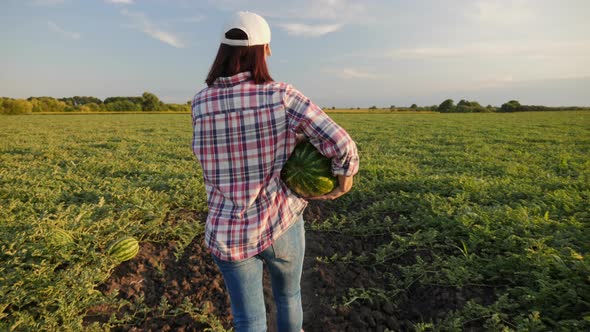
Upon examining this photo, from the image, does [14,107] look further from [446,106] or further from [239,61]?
[446,106]

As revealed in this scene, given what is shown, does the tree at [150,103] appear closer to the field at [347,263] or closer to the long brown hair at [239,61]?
the field at [347,263]

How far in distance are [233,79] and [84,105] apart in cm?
7776

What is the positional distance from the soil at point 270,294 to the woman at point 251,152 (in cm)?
139

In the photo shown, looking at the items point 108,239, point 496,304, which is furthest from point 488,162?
point 108,239

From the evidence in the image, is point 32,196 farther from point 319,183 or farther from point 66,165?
point 319,183

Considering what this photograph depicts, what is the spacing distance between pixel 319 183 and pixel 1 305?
2858 millimetres

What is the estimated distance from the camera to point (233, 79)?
1578 mm

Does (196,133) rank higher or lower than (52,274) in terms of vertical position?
higher

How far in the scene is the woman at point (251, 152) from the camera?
156 cm

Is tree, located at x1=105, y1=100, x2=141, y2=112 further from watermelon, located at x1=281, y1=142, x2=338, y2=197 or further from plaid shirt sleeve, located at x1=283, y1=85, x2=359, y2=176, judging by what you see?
plaid shirt sleeve, located at x1=283, y1=85, x2=359, y2=176

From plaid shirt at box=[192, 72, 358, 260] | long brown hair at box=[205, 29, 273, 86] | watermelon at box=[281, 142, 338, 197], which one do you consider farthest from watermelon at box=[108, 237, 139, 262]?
long brown hair at box=[205, 29, 273, 86]

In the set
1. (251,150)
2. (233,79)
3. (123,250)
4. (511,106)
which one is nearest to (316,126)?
(251,150)

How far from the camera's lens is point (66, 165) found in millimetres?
8320

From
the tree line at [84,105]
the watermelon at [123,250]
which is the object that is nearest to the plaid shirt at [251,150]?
the watermelon at [123,250]
